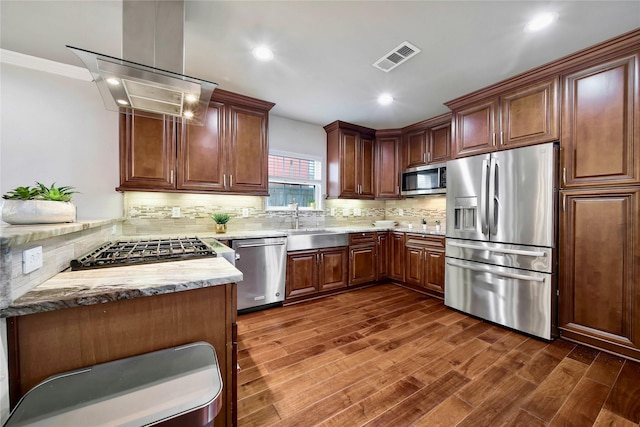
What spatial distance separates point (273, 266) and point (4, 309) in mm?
2289

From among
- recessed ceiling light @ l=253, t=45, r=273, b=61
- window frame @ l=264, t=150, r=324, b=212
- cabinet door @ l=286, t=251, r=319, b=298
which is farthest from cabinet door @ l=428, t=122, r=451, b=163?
recessed ceiling light @ l=253, t=45, r=273, b=61

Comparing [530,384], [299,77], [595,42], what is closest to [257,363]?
[530,384]

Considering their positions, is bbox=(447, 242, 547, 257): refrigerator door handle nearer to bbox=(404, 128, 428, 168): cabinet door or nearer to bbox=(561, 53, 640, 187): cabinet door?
bbox=(561, 53, 640, 187): cabinet door

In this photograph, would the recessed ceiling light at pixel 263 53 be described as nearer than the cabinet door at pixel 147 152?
Yes

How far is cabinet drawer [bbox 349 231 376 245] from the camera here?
3.69m

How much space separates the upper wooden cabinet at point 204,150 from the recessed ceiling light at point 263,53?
33.2 inches

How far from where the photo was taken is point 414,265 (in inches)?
144

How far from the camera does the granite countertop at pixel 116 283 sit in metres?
0.81

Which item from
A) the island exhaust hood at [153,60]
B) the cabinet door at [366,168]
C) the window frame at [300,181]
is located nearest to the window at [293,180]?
the window frame at [300,181]

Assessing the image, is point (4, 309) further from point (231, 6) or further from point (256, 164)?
point (256, 164)

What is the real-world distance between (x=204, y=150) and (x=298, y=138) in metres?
1.46

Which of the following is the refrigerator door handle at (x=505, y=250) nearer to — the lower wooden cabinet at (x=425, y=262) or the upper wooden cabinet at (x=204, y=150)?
the lower wooden cabinet at (x=425, y=262)

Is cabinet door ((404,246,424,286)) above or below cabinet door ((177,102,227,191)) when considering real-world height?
below

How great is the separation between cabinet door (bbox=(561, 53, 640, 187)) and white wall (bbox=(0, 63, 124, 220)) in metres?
4.37
